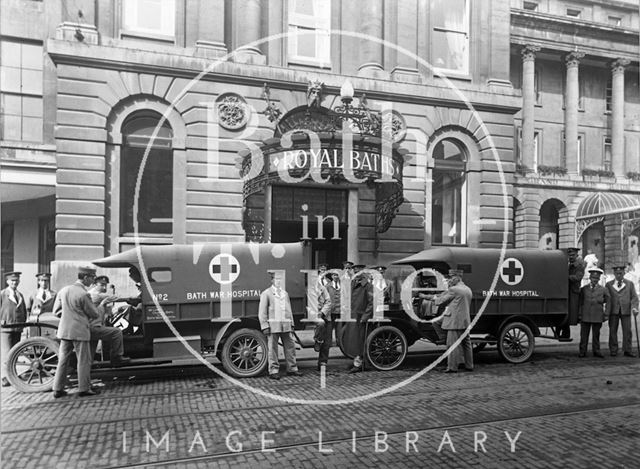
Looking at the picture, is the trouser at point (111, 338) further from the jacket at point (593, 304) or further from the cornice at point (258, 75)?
the cornice at point (258, 75)

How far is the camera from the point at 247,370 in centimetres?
901

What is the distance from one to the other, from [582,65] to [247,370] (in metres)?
35.7

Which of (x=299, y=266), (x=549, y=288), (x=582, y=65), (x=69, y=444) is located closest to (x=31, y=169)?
(x=299, y=266)

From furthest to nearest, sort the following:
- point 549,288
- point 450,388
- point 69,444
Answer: point 549,288 < point 450,388 < point 69,444

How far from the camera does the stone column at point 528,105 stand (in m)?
32.4

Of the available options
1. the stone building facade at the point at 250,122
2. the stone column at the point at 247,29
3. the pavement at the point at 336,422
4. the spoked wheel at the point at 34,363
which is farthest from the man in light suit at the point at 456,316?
the stone column at the point at 247,29

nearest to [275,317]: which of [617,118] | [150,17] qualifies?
[150,17]

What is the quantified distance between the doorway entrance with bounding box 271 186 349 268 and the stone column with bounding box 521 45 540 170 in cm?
1947

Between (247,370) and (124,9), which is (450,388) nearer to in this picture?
(247,370)

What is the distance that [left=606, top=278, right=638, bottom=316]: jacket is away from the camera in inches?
458

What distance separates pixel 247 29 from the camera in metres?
17.3

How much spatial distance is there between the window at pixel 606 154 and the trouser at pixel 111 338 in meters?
35.6

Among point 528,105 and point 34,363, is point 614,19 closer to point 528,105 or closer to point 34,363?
point 528,105

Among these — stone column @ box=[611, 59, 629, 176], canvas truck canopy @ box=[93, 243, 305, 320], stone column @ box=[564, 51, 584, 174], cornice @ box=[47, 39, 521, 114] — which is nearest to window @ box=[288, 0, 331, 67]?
cornice @ box=[47, 39, 521, 114]
